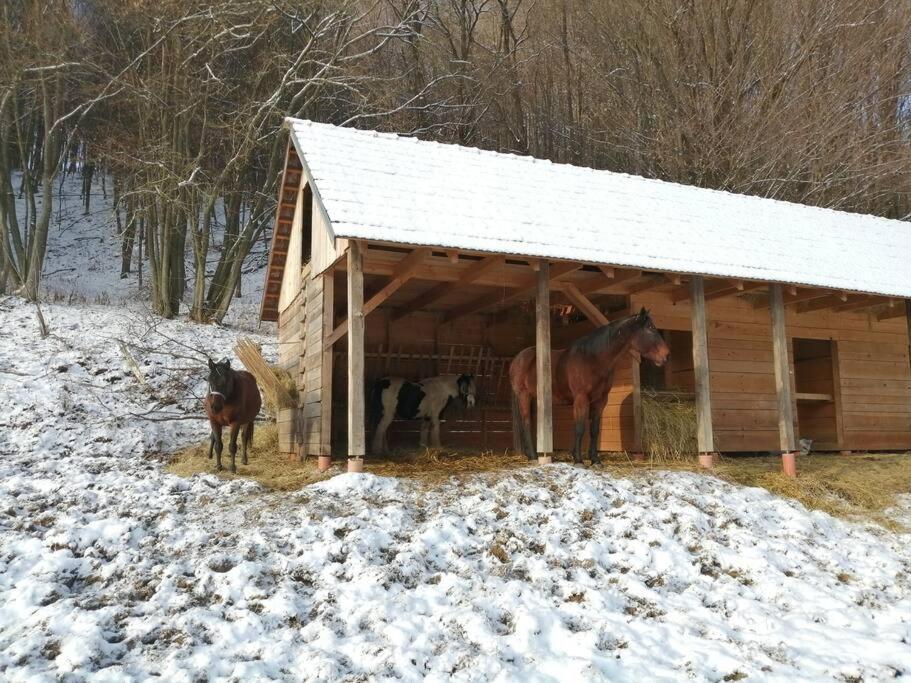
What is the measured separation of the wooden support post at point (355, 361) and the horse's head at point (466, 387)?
4159 mm

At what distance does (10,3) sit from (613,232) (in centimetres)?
1672

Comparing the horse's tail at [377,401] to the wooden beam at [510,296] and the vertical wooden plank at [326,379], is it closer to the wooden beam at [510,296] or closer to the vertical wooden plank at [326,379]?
the wooden beam at [510,296]

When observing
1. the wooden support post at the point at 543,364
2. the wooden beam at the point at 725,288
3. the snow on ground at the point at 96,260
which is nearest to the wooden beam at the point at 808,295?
the wooden beam at the point at 725,288

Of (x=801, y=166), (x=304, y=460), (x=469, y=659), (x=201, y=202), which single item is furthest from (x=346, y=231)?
(x=801, y=166)

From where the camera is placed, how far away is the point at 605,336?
9133mm

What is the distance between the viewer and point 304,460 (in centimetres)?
970

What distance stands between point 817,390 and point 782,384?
440 centimetres

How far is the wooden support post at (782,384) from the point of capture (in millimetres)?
9298

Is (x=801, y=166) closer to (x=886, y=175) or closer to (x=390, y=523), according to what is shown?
(x=886, y=175)

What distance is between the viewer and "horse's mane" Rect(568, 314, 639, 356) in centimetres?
894

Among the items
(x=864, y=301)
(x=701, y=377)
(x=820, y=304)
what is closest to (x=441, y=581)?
(x=701, y=377)

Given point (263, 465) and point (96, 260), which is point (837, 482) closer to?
point (263, 465)

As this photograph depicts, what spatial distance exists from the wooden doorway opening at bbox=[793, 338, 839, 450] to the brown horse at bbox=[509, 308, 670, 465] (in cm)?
491

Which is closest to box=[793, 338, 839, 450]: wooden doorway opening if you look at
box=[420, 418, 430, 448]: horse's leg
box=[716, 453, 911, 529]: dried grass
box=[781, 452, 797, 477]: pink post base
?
box=[716, 453, 911, 529]: dried grass
